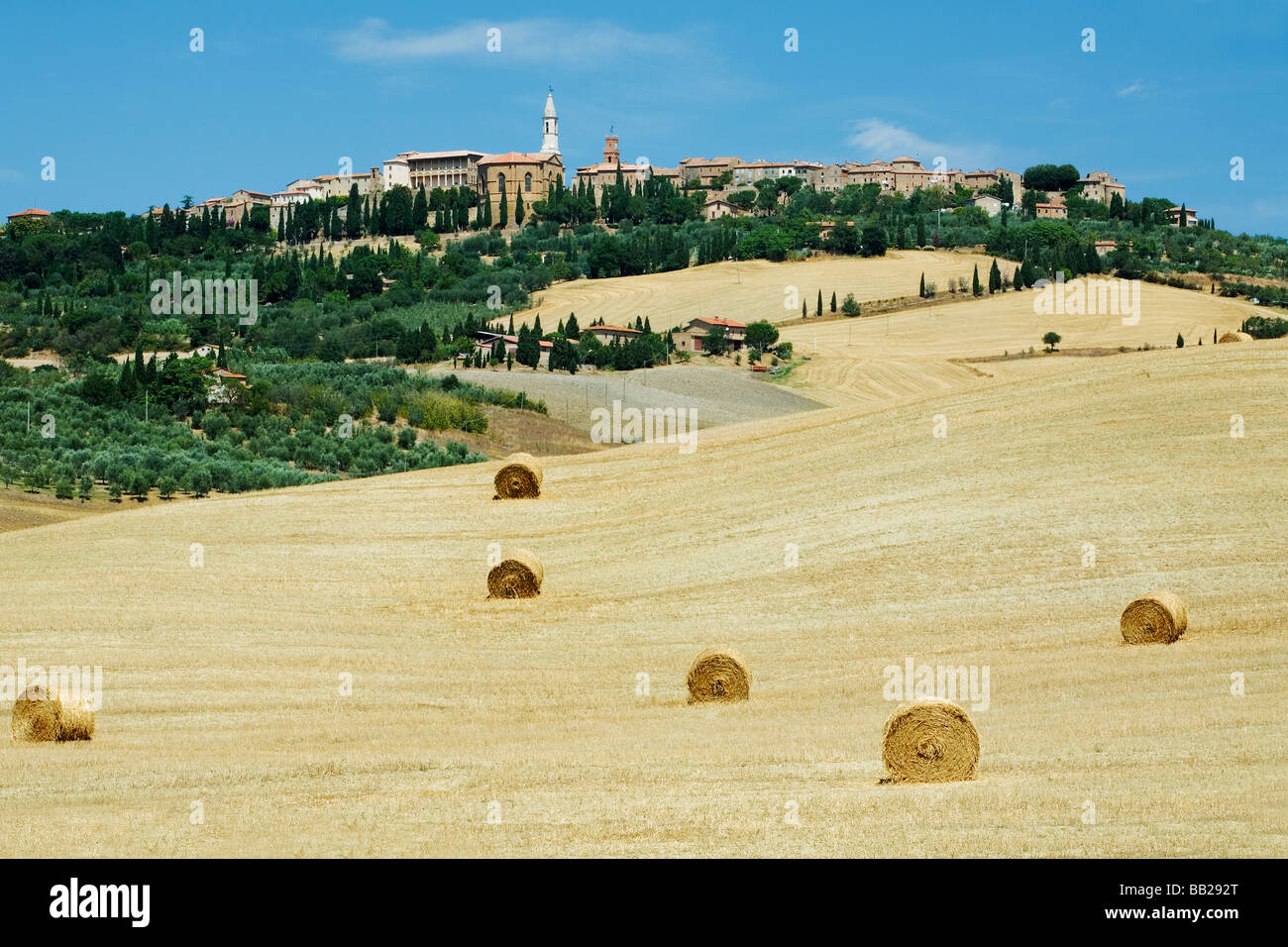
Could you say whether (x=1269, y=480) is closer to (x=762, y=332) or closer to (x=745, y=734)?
(x=745, y=734)

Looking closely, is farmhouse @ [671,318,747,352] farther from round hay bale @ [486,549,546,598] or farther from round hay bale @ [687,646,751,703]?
round hay bale @ [687,646,751,703]

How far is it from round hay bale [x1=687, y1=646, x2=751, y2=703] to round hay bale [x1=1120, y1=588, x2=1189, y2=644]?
25.1ft

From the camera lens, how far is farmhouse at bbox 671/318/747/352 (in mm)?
129875

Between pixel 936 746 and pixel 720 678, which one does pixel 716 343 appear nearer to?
pixel 720 678

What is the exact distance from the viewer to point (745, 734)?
21.2 meters

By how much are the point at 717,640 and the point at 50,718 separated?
525 inches

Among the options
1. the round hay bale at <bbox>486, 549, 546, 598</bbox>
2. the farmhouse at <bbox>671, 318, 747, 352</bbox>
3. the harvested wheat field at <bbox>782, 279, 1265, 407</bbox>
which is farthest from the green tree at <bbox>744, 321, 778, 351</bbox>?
the round hay bale at <bbox>486, 549, 546, 598</bbox>

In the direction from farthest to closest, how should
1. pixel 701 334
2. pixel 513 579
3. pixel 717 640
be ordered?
pixel 701 334 < pixel 513 579 < pixel 717 640

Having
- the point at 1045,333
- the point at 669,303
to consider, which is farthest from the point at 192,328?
the point at 1045,333

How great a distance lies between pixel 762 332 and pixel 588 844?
377ft

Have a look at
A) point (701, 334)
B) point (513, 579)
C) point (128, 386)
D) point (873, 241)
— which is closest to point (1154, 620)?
point (513, 579)

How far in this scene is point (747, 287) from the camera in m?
158

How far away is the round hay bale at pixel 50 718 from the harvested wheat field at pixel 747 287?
11941cm

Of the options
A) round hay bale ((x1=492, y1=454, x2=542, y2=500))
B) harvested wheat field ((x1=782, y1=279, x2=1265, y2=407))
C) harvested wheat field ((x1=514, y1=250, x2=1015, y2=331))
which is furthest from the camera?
harvested wheat field ((x1=514, y1=250, x2=1015, y2=331))
